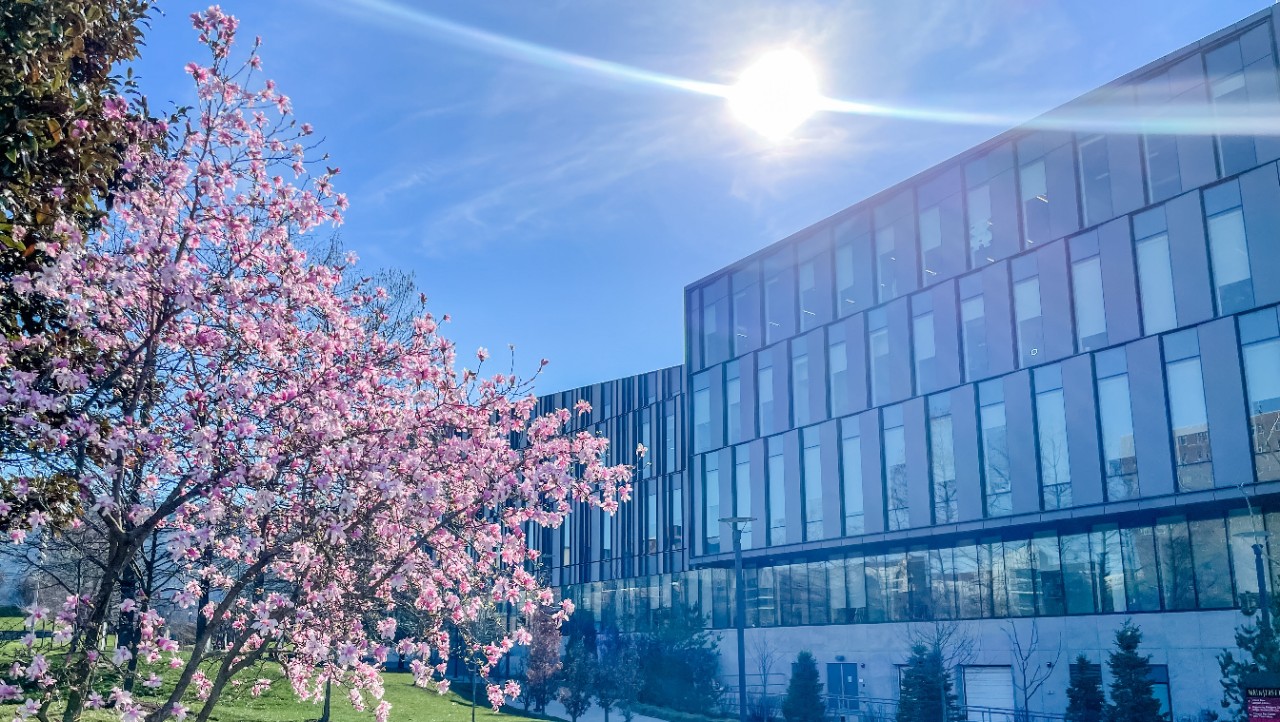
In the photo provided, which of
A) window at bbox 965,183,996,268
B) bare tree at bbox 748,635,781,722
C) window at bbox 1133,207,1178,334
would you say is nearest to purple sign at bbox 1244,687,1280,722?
window at bbox 1133,207,1178,334

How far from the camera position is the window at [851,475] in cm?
4125

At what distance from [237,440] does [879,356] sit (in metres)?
34.9

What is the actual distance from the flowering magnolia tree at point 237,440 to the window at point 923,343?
29.4 m

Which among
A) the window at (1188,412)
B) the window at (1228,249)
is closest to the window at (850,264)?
the window at (1188,412)

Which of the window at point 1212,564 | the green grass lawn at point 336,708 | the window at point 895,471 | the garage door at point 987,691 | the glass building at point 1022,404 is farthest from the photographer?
the window at point 895,471

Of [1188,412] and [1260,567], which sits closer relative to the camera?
[1260,567]

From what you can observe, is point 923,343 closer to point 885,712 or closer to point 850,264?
point 850,264

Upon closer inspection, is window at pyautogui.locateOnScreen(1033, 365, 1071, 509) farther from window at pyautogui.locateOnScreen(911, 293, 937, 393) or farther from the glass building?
window at pyautogui.locateOnScreen(911, 293, 937, 393)

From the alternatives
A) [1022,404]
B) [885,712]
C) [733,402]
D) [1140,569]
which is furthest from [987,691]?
[733,402]

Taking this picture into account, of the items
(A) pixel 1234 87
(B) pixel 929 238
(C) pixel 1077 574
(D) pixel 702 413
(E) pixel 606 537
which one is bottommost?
(C) pixel 1077 574

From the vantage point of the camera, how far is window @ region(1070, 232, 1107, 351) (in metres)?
34.1

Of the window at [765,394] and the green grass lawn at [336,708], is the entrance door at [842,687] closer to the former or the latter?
the window at [765,394]

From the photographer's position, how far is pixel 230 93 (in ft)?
34.1

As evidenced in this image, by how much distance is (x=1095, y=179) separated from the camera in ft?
115
